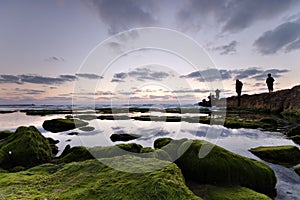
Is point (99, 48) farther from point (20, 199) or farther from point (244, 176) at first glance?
point (244, 176)

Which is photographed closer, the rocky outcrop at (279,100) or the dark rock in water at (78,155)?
the dark rock in water at (78,155)

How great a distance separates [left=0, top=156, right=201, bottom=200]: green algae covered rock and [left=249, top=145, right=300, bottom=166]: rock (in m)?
8.82

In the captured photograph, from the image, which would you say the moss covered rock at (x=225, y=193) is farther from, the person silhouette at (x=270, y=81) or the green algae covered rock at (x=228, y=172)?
the person silhouette at (x=270, y=81)

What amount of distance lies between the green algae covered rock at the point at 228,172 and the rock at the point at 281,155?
4.45 meters

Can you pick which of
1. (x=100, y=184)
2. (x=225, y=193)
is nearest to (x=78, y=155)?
(x=100, y=184)

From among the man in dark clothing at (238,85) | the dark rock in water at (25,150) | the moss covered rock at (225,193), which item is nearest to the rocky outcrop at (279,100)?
the man in dark clothing at (238,85)

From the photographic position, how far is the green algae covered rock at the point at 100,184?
16.1 ft

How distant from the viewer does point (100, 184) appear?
564 cm

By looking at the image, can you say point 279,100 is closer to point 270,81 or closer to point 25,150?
point 270,81

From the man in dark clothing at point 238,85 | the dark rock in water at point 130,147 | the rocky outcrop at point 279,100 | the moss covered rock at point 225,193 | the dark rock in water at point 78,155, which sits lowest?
the moss covered rock at point 225,193

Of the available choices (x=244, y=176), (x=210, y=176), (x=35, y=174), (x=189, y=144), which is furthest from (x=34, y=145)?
(x=244, y=176)

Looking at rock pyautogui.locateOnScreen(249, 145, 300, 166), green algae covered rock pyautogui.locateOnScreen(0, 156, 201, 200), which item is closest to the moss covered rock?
green algae covered rock pyautogui.locateOnScreen(0, 156, 201, 200)

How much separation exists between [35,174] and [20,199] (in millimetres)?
2424

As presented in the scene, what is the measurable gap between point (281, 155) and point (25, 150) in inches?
580
